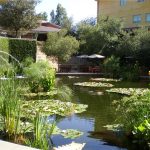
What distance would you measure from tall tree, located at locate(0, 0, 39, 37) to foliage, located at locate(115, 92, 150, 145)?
3000 centimetres

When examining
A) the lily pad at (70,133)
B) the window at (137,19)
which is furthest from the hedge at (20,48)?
the window at (137,19)

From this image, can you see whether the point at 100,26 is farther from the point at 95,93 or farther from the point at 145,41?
the point at 95,93

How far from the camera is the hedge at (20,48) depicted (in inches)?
1160

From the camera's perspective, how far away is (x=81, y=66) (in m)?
40.4

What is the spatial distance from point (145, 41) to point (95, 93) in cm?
1691

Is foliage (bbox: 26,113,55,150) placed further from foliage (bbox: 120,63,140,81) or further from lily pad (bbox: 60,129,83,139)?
foliage (bbox: 120,63,140,81)

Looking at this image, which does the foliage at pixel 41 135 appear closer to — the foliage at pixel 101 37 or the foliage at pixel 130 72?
the foliage at pixel 130 72

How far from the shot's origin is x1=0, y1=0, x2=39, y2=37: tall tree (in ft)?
127

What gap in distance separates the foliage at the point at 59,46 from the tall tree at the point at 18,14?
176 inches

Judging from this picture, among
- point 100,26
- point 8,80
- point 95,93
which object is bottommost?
point 95,93

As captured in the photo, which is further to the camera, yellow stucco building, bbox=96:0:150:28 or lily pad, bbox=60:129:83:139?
yellow stucco building, bbox=96:0:150:28

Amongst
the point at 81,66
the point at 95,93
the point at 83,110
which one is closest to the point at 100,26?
the point at 81,66

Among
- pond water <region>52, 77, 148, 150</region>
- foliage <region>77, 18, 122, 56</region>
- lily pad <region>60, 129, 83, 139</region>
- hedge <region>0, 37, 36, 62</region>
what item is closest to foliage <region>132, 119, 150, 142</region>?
pond water <region>52, 77, 148, 150</region>

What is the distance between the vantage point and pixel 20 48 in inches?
1176
